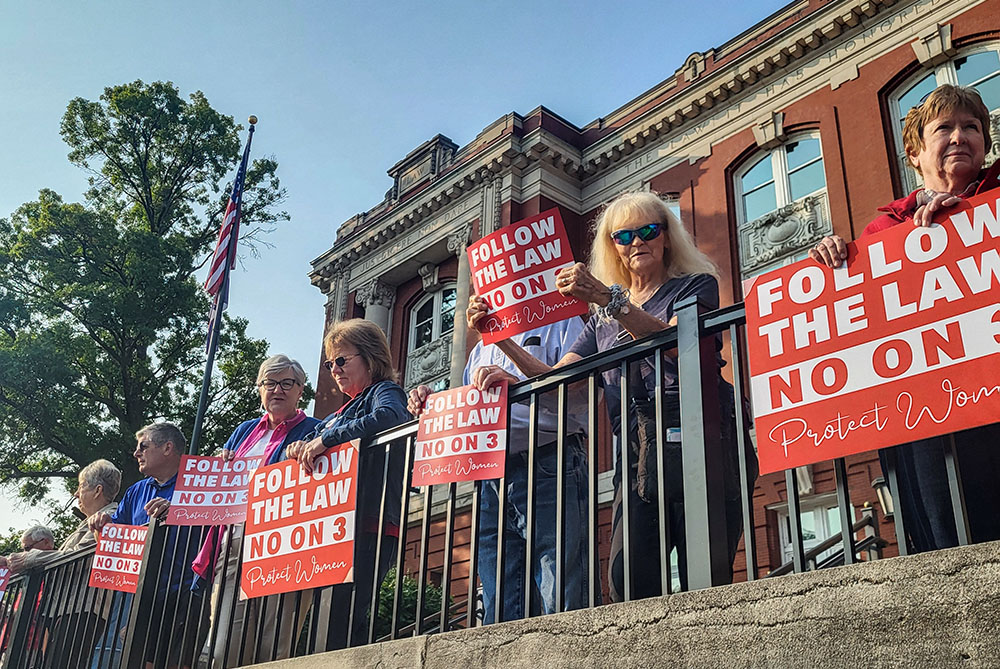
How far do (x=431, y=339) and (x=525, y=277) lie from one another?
20244 mm

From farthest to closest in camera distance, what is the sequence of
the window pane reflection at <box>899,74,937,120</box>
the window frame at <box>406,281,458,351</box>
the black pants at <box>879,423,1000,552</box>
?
the window frame at <box>406,281,458,351</box> < the window pane reflection at <box>899,74,937,120</box> < the black pants at <box>879,423,1000,552</box>

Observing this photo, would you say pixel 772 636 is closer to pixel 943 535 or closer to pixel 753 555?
pixel 753 555

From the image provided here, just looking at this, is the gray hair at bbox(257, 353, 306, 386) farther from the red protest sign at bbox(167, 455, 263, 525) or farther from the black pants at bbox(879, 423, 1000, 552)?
the black pants at bbox(879, 423, 1000, 552)

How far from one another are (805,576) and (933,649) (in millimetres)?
356

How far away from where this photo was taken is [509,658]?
9.71 feet

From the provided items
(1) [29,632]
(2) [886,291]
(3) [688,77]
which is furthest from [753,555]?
(3) [688,77]

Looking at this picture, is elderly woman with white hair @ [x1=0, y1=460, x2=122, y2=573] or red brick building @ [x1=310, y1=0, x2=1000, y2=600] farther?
red brick building @ [x1=310, y1=0, x2=1000, y2=600]

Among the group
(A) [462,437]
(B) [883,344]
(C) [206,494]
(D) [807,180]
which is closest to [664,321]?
(A) [462,437]

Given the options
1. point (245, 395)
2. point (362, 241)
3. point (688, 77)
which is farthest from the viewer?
point (362, 241)

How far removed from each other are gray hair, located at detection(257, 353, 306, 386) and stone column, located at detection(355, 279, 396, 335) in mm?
19271

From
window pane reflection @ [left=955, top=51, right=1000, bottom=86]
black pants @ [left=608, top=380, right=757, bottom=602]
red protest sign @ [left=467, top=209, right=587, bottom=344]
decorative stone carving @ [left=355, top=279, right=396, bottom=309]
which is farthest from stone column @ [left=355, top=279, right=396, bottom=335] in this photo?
black pants @ [left=608, top=380, right=757, bottom=602]

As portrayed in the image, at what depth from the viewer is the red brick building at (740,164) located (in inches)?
609

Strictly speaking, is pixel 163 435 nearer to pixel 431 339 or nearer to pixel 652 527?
pixel 652 527

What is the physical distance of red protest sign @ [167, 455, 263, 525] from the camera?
5.06 meters
